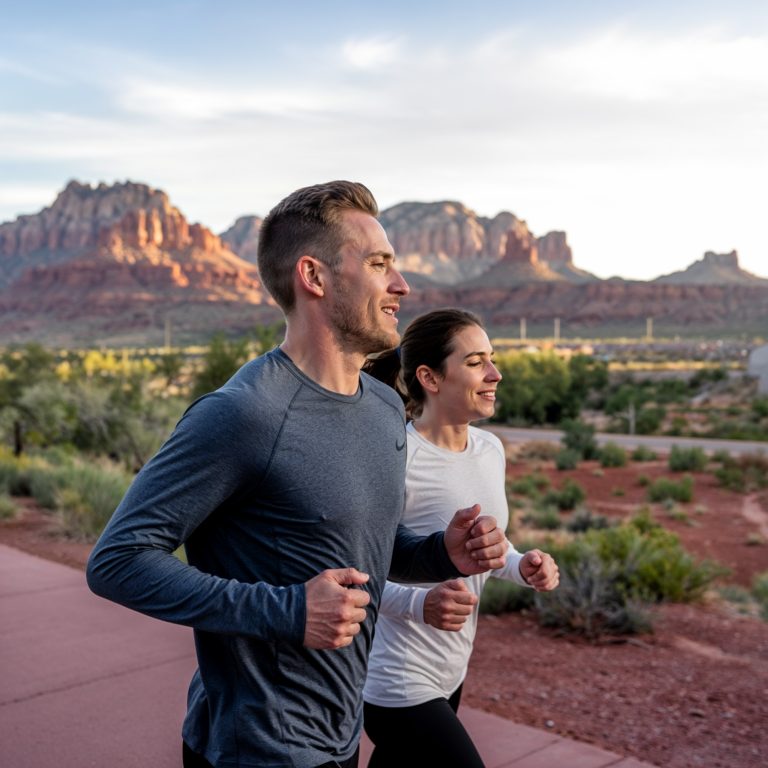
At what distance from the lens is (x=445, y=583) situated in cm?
216

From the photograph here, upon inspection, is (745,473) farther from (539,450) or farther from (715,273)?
(715,273)

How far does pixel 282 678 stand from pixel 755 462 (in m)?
21.6

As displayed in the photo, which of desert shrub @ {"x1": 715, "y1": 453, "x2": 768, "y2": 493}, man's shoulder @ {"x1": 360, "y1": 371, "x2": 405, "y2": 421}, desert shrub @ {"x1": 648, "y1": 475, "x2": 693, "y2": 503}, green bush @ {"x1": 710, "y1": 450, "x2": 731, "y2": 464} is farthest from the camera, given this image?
green bush @ {"x1": 710, "y1": 450, "x2": 731, "y2": 464}

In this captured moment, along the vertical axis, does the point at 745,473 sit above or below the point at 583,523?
below

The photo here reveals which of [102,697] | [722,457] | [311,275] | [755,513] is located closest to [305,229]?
[311,275]

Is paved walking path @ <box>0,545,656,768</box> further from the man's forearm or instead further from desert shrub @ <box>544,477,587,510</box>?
desert shrub @ <box>544,477,587,510</box>

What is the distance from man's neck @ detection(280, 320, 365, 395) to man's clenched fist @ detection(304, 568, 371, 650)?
487 mm

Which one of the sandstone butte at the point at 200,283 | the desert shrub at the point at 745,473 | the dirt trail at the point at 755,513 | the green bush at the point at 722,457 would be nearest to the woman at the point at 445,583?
the dirt trail at the point at 755,513

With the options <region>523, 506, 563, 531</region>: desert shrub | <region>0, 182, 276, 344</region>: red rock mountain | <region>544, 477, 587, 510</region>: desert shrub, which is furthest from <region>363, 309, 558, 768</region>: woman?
<region>0, 182, 276, 344</region>: red rock mountain

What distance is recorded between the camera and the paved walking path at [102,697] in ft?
12.3

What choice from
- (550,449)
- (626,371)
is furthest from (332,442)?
(626,371)

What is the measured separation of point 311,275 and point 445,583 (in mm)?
901

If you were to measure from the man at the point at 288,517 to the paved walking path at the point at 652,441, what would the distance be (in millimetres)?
21972

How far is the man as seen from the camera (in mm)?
1548
